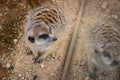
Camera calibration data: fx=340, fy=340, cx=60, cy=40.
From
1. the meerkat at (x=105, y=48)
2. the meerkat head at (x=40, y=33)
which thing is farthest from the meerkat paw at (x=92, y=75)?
the meerkat head at (x=40, y=33)

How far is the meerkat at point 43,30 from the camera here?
217 cm

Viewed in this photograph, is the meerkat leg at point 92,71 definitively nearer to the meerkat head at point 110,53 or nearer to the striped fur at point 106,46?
the striped fur at point 106,46

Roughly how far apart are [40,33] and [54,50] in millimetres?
610

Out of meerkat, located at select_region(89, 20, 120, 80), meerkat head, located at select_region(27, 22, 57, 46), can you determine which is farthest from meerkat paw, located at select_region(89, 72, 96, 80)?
meerkat head, located at select_region(27, 22, 57, 46)

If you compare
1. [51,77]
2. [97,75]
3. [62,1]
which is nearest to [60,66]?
[51,77]

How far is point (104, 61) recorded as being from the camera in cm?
236

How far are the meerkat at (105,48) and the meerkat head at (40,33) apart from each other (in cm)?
36

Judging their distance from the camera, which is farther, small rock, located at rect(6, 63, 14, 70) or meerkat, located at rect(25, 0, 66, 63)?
small rock, located at rect(6, 63, 14, 70)

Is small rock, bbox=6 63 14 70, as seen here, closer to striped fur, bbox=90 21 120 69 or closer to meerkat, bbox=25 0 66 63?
meerkat, bbox=25 0 66 63

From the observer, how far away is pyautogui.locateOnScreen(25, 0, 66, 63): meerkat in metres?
2.17

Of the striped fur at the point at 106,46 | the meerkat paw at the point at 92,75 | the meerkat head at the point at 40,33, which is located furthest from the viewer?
the meerkat paw at the point at 92,75

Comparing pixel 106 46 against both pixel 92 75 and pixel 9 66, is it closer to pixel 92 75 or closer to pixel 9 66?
pixel 92 75

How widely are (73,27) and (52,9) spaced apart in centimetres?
34

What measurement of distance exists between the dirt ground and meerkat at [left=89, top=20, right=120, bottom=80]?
0.08 metres
